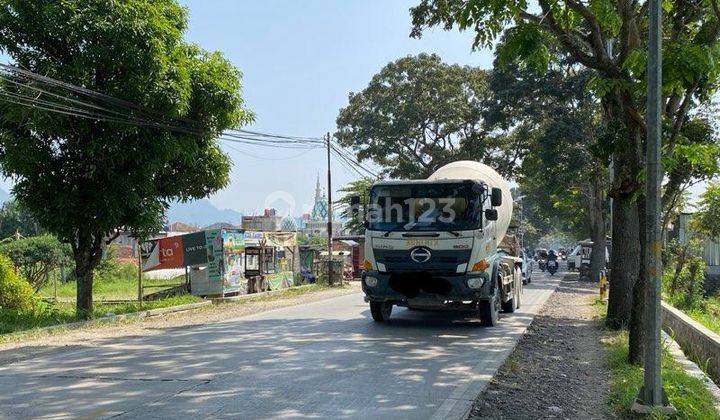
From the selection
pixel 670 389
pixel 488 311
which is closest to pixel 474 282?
pixel 488 311

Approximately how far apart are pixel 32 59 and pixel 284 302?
34.4ft

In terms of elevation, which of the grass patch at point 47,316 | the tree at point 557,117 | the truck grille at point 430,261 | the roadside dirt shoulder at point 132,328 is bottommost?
the roadside dirt shoulder at point 132,328

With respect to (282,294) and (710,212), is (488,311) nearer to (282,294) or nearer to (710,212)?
(710,212)

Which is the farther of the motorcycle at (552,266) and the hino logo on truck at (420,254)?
the motorcycle at (552,266)

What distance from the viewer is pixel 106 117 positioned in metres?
13.8

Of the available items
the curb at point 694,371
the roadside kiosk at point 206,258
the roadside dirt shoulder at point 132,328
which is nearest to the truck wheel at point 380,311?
the roadside dirt shoulder at point 132,328

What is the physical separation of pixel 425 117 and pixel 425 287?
24.3m

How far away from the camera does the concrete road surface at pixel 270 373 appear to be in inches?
264

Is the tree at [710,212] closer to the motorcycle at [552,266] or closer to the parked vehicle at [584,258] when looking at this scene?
the parked vehicle at [584,258]

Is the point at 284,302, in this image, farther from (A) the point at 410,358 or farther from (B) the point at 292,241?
(A) the point at 410,358

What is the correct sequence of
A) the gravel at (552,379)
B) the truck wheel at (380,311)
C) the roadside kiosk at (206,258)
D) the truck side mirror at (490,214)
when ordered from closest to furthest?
the gravel at (552,379) < the truck side mirror at (490,214) < the truck wheel at (380,311) < the roadside kiosk at (206,258)

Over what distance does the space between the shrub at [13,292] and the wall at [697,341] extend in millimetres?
14252

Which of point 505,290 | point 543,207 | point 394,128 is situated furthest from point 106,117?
point 543,207

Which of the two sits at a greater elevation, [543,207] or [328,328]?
[543,207]
